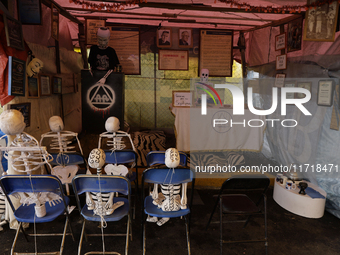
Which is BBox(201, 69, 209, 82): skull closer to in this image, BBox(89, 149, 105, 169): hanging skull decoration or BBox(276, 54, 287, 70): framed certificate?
BBox(276, 54, 287, 70): framed certificate

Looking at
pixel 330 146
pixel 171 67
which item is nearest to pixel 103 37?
pixel 171 67

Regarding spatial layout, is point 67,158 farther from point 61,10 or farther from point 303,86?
point 303,86

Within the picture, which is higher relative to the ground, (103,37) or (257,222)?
(103,37)

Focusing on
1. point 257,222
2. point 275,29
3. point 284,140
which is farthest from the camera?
point 275,29

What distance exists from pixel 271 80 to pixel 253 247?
10.7ft

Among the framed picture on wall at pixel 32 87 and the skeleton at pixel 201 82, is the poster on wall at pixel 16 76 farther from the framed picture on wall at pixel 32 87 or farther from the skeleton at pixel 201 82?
the skeleton at pixel 201 82

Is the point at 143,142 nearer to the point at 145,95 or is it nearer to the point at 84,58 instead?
the point at 145,95

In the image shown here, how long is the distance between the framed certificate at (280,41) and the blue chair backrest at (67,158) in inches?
149

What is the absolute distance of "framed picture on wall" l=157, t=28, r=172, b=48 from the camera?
5676 millimetres

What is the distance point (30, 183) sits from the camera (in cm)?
201

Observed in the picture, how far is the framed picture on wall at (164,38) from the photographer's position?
5676 mm

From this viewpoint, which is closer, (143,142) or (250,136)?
(250,136)

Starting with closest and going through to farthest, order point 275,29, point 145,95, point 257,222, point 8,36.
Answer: point 8,36 → point 257,222 → point 275,29 → point 145,95

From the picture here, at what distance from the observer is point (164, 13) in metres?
→ 4.63
